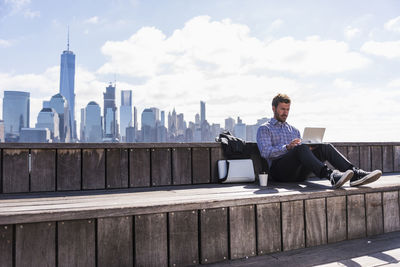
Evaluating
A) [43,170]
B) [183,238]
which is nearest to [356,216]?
[183,238]

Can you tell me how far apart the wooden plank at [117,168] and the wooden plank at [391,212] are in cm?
246

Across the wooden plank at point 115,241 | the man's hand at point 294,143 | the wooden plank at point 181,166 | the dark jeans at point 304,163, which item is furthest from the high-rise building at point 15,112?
the wooden plank at point 115,241

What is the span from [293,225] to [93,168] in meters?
1.85

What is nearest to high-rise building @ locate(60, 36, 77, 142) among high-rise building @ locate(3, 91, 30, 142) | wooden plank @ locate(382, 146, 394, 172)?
high-rise building @ locate(3, 91, 30, 142)

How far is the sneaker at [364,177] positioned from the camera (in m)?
2.62

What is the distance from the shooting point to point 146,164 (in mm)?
3086

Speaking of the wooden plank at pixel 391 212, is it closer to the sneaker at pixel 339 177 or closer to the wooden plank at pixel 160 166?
the sneaker at pixel 339 177

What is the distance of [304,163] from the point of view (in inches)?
117

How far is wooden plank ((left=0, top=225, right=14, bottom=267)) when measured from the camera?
1688 mm

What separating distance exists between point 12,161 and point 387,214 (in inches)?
135

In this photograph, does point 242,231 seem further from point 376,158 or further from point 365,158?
point 376,158

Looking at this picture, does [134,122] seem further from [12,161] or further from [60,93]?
[12,161]

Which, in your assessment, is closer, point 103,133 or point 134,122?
point 103,133

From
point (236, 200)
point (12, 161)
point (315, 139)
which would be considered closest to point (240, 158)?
point (315, 139)
